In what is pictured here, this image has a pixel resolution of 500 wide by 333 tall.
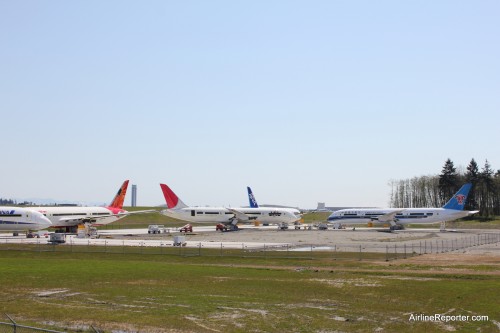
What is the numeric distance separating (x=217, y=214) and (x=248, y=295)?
260 ft

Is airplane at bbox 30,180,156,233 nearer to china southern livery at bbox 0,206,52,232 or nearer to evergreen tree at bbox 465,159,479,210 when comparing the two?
china southern livery at bbox 0,206,52,232

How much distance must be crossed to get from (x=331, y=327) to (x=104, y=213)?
7838 cm

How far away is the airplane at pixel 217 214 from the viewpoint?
107375 millimetres

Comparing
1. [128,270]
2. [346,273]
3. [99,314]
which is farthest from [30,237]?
[99,314]

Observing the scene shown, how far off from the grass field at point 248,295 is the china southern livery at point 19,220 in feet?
115

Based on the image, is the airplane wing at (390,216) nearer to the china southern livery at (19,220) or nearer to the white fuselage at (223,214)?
the white fuselage at (223,214)

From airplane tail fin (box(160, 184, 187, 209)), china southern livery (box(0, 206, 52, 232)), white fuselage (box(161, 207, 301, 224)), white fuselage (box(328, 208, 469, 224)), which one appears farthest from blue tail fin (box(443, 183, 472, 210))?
china southern livery (box(0, 206, 52, 232))

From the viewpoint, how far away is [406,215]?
109 m

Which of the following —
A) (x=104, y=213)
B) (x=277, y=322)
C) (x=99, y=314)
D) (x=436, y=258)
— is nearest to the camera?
(x=277, y=322)

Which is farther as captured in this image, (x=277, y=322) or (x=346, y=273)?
(x=346, y=273)

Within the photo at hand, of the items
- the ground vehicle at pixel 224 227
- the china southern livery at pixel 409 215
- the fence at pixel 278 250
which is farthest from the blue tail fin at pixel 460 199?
the fence at pixel 278 250

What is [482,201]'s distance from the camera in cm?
15700

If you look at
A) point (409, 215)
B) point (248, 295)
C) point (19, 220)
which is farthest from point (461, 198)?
point (248, 295)

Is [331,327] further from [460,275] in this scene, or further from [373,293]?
[460,275]
